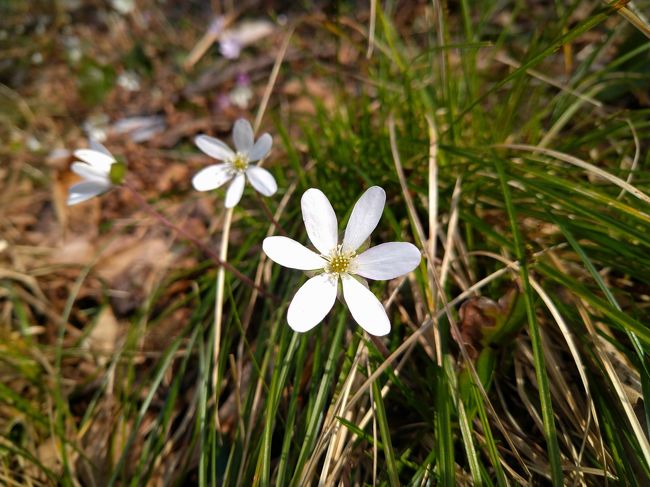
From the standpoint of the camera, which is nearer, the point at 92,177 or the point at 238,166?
the point at 92,177

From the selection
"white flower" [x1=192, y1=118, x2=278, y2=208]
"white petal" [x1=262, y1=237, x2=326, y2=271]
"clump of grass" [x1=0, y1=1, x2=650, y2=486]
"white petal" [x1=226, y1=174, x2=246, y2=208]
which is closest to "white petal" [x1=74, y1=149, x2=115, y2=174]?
"white flower" [x1=192, y1=118, x2=278, y2=208]

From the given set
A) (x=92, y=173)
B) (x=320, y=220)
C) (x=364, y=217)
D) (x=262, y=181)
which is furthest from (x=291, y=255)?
(x=92, y=173)

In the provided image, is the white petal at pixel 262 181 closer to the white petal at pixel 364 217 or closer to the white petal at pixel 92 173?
the white petal at pixel 364 217

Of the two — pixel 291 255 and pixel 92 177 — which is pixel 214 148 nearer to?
pixel 92 177

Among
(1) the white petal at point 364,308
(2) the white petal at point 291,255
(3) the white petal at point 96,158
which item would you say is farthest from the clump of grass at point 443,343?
(3) the white petal at point 96,158

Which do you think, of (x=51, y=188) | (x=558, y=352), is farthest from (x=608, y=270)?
(x=51, y=188)

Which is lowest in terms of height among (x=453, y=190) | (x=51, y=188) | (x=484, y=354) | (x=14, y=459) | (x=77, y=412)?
(x=14, y=459)

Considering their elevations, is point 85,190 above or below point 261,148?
below

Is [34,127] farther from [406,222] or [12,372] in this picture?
[406,222]
